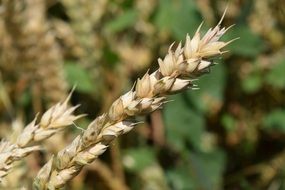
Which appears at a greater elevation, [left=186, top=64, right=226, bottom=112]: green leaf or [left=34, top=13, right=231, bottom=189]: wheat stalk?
[left=34, top=13, right=231, bottom=189]: wheat stalk

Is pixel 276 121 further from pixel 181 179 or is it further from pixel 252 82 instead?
pixel 181 179

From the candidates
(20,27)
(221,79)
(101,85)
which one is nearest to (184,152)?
(221,79)

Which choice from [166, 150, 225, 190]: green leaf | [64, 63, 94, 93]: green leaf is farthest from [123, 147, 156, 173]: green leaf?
[64, 63, 94, 93]: green leaf

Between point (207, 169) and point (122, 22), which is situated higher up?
point (122, 22)

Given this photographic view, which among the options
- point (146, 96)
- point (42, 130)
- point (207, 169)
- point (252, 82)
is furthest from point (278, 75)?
point (146, 96)

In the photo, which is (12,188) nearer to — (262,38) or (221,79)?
(221,79)

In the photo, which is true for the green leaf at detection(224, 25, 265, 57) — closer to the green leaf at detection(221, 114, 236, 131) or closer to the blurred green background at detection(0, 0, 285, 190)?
the blurred green background at detection(0, 0, 285, 190)

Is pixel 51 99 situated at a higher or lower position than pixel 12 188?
lower
